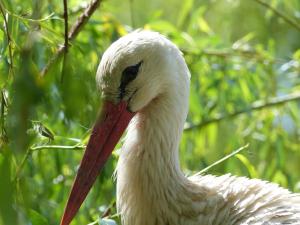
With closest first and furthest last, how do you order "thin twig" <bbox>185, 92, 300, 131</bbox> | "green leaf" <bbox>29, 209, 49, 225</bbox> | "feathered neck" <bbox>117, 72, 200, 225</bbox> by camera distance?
"green leaf" <bbox>29, 209, 49, 225</bbox> < "feathered neck" <bbox>117, 72, 200, 225</bbox> < "thin twig" <bbox>185, 92, 300, 131</bbox>

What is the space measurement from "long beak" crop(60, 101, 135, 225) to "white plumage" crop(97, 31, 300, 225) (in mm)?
38

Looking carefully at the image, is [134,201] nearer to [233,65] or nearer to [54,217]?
[54,217]

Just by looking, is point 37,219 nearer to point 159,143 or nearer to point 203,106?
point 159,143

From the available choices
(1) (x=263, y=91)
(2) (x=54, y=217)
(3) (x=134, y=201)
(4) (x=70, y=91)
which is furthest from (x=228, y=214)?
(1) (x=263, y=91)

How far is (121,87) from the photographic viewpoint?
194 centimetres

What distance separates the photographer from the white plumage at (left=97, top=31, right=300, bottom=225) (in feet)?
6.43

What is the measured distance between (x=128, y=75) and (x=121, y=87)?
3cm

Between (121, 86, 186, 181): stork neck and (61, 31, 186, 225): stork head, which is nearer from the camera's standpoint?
(61, 31, 186, 225): stork head

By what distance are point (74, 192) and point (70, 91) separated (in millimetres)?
942

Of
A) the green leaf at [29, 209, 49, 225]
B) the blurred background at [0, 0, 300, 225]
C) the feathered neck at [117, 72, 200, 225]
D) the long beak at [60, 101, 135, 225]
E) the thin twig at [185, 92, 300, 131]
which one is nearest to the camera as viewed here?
the green leaf at [29, 209, 49, 225]

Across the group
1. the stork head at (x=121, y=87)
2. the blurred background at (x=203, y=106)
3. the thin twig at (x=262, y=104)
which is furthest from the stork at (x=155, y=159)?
the thin twig at (x=262, y=104)

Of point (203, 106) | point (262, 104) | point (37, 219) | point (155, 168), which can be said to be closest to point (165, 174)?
point (155, 168)

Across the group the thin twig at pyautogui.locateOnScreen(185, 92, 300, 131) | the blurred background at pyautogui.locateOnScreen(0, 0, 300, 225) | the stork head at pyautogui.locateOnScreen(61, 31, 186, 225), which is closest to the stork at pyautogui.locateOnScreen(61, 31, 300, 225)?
the stork head at pyautogui.locateOnScreen(61, 31, 186, 225)

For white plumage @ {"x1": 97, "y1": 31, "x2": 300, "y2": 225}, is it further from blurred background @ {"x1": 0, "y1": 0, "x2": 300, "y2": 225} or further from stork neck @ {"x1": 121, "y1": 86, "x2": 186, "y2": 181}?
blurred background @ {"x1": 0, "y1": 0, "x2": 300, "y2": 225}
